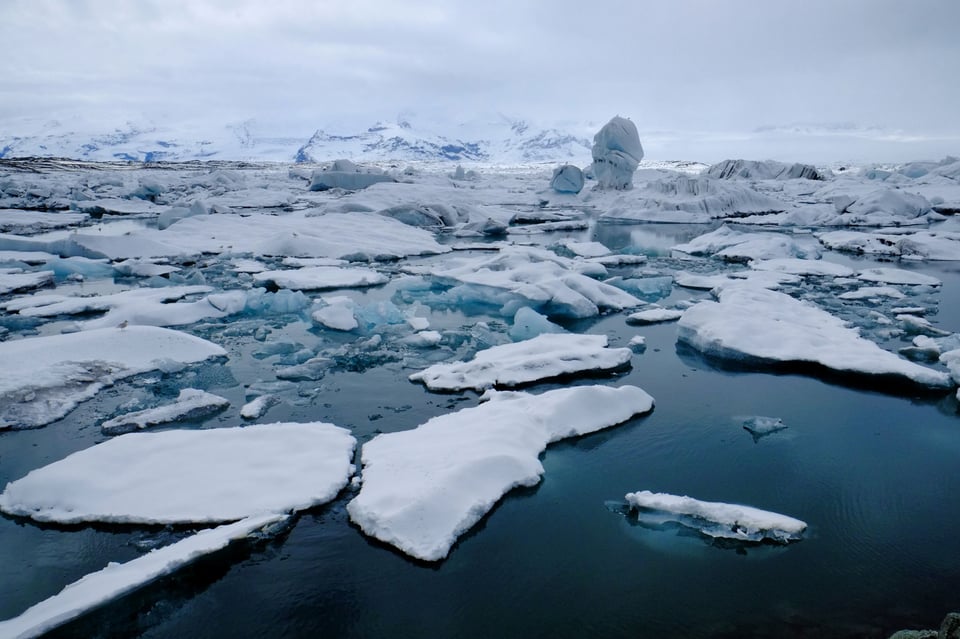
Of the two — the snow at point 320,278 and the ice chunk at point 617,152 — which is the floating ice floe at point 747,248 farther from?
the ice chunk at point 617,152

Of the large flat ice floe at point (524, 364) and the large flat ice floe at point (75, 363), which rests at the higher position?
the large flat ice floe at point (524, 364)

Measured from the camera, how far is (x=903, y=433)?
14.6ft

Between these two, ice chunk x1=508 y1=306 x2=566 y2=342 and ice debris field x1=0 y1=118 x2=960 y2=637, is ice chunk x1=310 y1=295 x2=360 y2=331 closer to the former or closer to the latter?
ice debris field x1=0 y1=118 x2=960 y2=637

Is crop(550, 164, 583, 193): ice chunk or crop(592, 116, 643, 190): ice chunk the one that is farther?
crop(592, 116, 643, 190): ice chunk

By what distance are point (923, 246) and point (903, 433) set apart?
34.2 feet

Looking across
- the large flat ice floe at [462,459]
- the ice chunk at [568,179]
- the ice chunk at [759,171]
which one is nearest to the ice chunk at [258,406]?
the large flat ice floe at [462,459]

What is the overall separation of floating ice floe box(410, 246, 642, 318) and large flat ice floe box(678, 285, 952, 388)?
140 centimetres

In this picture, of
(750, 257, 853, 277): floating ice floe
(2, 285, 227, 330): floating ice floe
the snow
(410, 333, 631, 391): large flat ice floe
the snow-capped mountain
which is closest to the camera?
(410, 333, 631, 391): large flat ice floe

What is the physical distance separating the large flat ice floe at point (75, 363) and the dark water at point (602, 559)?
29 cm

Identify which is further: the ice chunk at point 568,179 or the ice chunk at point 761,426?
the ice chunk at point 568,179

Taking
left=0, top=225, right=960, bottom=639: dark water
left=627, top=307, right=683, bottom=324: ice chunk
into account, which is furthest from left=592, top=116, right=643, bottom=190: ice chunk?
left=0, top=225, right=960, bottom=639: dark water

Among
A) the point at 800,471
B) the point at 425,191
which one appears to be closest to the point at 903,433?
the point at 800,471

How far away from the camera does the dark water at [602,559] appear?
8.62 ft

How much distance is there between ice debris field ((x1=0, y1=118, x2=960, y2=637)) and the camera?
3.30m
